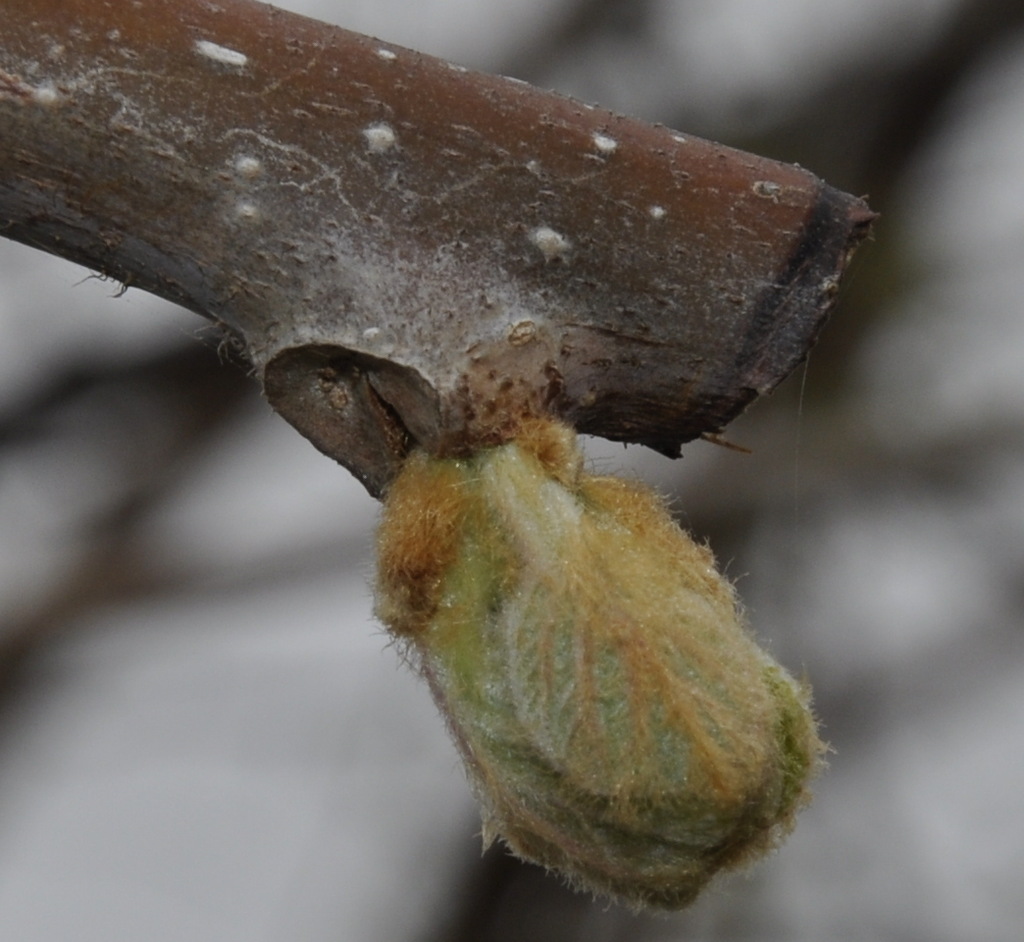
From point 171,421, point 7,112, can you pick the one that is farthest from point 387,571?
point 171,421

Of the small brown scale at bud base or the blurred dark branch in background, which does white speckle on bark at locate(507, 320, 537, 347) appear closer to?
the small brown scale at bud base

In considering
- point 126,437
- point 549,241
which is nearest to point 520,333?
point 549,241

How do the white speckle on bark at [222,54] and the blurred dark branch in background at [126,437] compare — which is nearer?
the white speckle on bark at [222,54]

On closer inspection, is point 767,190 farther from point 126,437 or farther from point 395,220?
point 126,437

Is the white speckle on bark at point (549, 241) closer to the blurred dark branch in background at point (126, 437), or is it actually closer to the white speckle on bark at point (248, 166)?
the white speckle on bark at point (248, 166)

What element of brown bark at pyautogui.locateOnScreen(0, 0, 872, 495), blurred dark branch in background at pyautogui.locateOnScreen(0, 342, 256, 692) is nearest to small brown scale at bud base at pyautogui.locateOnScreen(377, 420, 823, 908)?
brown bark at pyautogui.locateOnScreen(0, 0, 872, 495)

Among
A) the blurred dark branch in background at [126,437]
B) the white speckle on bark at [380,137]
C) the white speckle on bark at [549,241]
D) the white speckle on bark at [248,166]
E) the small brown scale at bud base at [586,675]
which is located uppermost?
the white speckle on bark at [380,137]

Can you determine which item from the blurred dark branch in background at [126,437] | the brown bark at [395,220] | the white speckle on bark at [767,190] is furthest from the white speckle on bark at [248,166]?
the blurred dark branch in background at [126,437]
